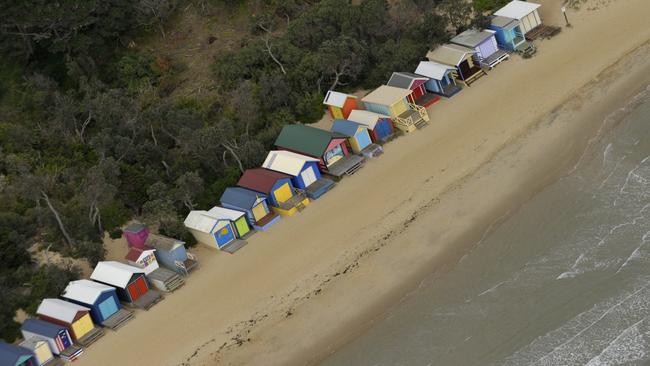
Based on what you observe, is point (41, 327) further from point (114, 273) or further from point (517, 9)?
point (517, 9)

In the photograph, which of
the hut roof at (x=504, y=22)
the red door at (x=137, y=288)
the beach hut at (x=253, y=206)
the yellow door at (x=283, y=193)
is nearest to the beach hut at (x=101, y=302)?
the red door at (x=137, y=288)

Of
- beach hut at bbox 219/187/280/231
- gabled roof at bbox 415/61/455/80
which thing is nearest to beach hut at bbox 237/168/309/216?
beach hut at bbox 219/187/280/231

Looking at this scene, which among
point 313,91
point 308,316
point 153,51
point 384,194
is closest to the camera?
point 308,316

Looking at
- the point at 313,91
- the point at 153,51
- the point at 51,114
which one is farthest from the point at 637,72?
the point at 51,114

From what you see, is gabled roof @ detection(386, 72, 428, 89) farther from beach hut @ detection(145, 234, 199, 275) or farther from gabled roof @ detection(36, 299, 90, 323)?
gabled roof @ detection(36, 299, 90, 323)

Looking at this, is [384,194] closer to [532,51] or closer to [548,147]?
[548,147]

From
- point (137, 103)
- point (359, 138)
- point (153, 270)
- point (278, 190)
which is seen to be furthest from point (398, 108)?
point (153, 270)

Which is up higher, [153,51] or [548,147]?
[153,51]
